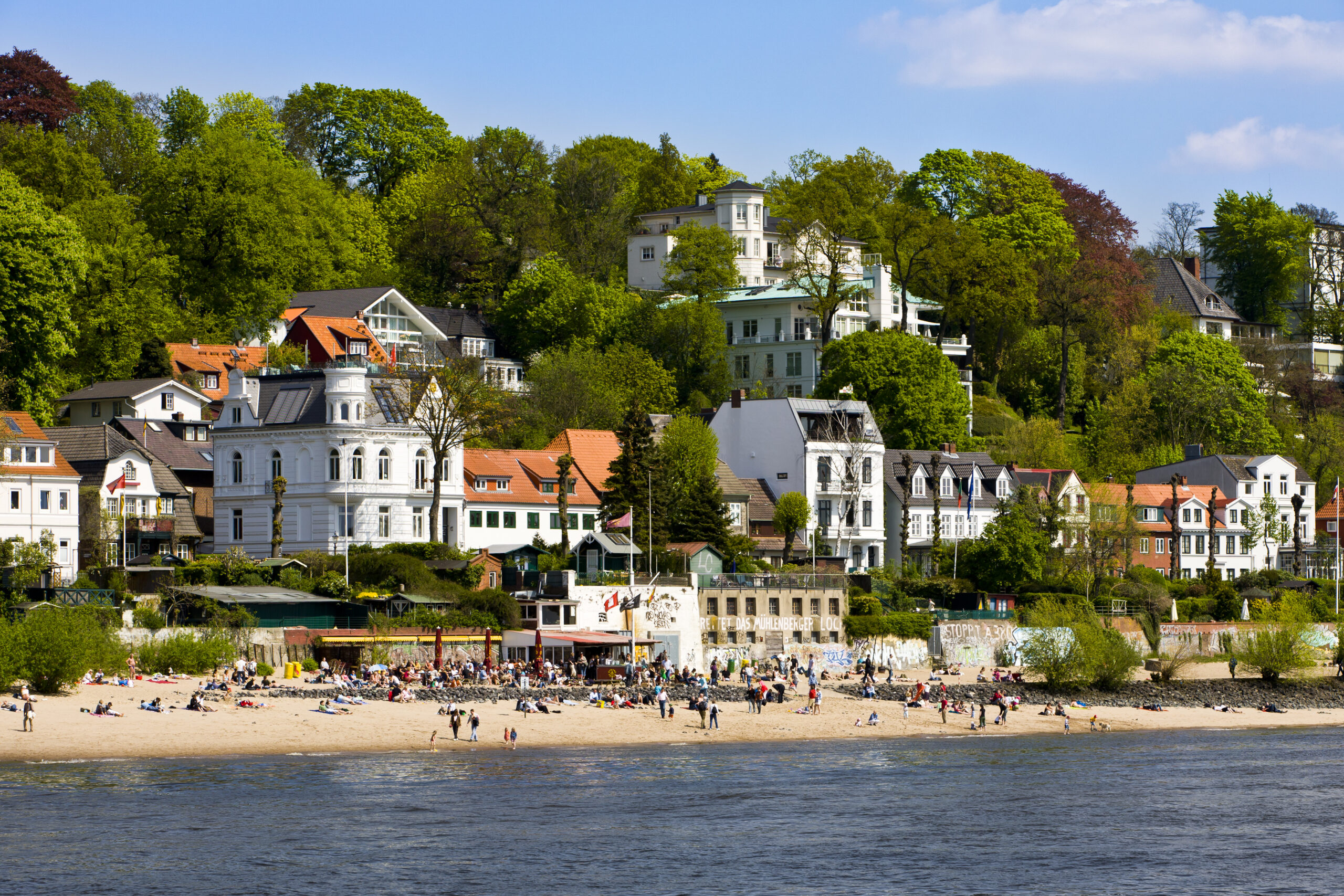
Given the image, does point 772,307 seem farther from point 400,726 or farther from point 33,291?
point 400,726

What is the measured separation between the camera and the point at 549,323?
398 ft

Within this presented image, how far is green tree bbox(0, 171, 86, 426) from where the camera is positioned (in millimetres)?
88188

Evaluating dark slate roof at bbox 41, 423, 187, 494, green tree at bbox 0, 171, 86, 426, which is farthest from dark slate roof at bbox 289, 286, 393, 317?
dark slate roof at bbox 41, 423, 187, 494

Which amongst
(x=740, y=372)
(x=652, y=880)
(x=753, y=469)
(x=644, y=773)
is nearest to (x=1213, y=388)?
(x=740, y=372)

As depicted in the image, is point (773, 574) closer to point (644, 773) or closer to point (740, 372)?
point (644, 773)

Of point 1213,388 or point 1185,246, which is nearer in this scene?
point 1213,388

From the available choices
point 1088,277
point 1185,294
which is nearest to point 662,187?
point 1088,277

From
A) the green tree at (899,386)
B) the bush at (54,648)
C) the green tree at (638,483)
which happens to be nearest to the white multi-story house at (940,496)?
the green tree at (899,386)

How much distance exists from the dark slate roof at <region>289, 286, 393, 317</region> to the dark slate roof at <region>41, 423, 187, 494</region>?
25817 mm

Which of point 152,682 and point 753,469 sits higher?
point 753,469

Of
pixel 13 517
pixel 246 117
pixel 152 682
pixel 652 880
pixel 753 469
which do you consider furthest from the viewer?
pixel 246 117

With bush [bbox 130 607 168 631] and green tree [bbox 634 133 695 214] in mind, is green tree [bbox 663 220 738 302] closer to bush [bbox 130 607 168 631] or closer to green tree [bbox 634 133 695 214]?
green tree [bbox 634 133 695 214]

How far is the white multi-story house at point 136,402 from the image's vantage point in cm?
9850

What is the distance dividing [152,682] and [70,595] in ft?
18.4
